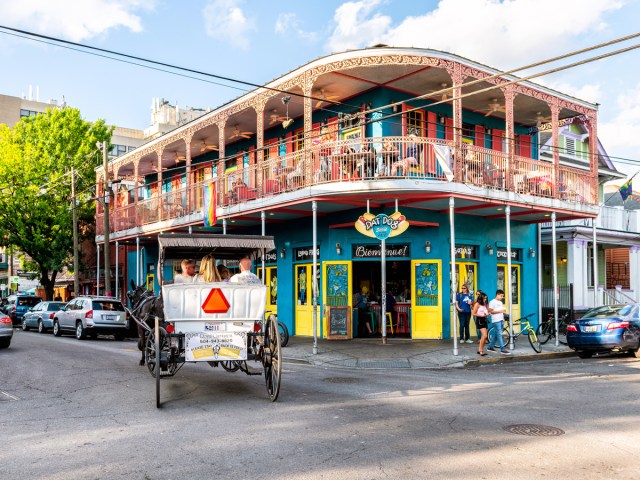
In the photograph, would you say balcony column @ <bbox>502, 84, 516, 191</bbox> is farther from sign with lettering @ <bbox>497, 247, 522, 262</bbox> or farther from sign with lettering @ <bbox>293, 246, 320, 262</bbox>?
sign with lettering @ <bbox>293, 246, 320, 262</bbox>

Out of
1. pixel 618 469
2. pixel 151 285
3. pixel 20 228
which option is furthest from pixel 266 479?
pixel 20 228

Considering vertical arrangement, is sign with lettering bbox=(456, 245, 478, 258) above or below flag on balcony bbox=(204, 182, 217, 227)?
below

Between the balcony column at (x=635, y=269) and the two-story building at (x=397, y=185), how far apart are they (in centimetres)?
846

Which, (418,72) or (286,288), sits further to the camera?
(286,288)

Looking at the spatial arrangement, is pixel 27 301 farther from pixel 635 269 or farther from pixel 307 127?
pixel 635 269

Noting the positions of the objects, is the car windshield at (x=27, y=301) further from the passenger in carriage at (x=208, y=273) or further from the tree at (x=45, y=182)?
the passenger in carriage at (x=208, y=273)

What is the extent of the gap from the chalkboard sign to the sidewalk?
30cm

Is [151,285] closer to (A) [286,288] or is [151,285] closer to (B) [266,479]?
(A) [286,288]

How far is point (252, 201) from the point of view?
19.2 metres

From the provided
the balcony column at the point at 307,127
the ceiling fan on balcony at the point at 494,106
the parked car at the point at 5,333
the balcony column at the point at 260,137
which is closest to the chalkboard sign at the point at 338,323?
the balcony column at the point at 307,127

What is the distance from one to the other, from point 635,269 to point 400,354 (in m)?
18.4

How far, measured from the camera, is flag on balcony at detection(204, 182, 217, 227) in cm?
1994

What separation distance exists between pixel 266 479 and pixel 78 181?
33.9m

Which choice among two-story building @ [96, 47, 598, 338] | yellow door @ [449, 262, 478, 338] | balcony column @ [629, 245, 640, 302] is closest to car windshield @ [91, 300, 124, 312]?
two-story building @ [96, 47, 598, 338]
